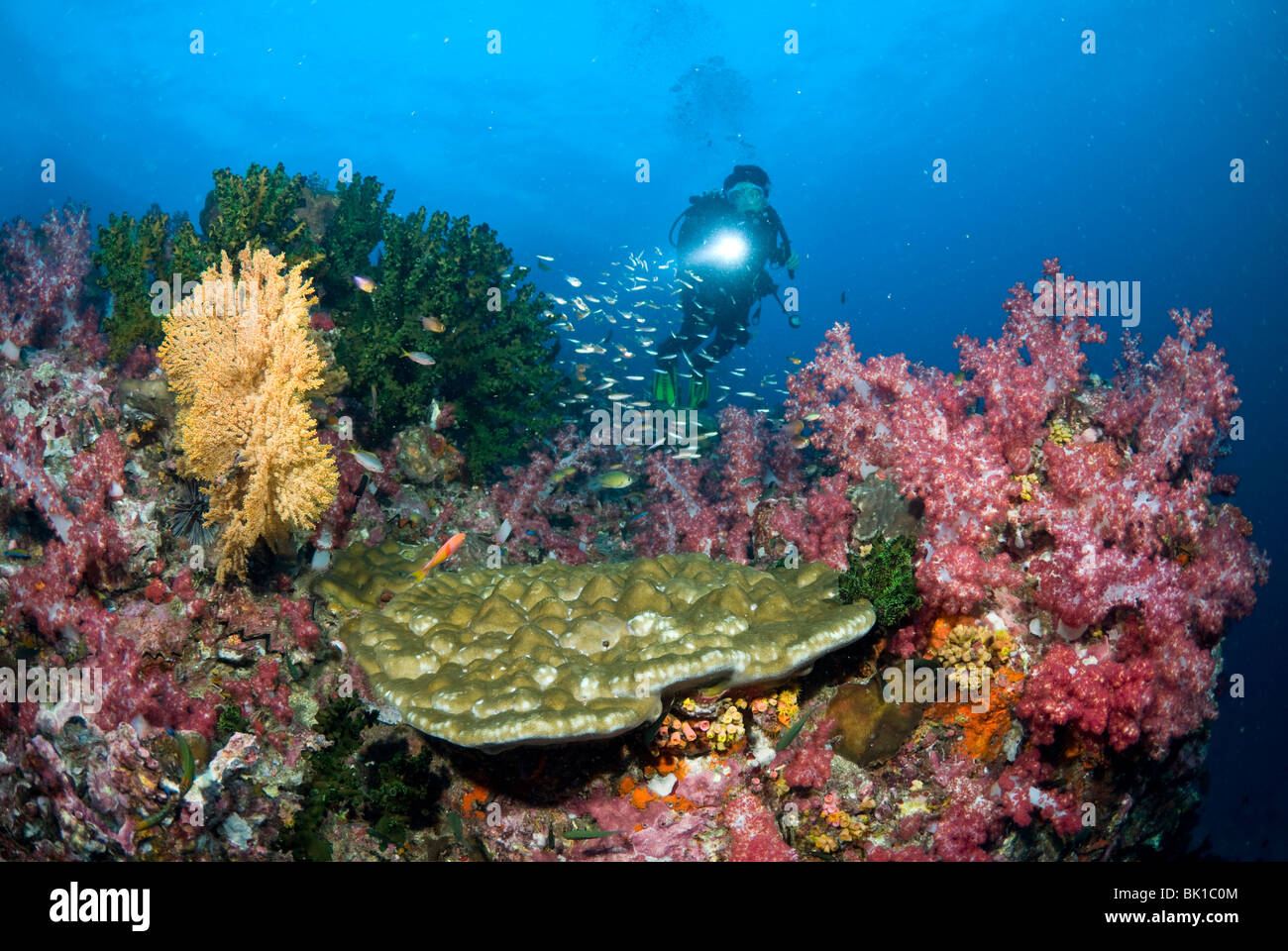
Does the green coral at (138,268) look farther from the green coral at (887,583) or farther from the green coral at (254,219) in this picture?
the green coral at (887,583)

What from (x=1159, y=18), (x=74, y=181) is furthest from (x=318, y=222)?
(x=74, y=181)

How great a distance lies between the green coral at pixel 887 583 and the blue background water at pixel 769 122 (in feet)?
97.8

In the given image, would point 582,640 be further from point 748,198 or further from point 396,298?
point 748,198

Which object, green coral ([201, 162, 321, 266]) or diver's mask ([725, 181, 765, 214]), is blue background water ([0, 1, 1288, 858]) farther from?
green coral ([201, 162, 321, 266])

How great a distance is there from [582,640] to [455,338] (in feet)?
17.1

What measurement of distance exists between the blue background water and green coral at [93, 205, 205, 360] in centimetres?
3445

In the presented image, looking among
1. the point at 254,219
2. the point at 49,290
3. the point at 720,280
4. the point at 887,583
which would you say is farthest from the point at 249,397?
the point at 720,280

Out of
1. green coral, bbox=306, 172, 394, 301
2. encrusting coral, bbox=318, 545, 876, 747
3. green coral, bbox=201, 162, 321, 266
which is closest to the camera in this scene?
encrusting coral, bbox=318, 545, 876, 747

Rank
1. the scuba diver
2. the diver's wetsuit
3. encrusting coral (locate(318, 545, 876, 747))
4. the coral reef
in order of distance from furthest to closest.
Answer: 1. the diver's wetsuit
2. the scuba diver
3. the coral reef
4. encrusting coral (locate(318, 545, 876, 747))

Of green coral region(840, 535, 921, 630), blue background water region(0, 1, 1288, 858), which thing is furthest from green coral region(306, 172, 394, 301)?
blue background water region(0, 1, 1288, 858)

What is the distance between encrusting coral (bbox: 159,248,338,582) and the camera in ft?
12.9

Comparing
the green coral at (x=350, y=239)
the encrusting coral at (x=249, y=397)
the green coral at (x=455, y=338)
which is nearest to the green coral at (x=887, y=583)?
the encrusting coral at (x=249, y=397)

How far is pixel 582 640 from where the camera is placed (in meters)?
3.67
